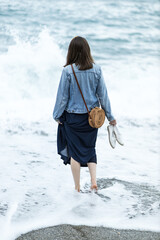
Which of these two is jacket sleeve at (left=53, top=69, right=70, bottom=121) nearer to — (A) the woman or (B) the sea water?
(A) the woman

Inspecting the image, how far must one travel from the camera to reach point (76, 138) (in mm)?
3561

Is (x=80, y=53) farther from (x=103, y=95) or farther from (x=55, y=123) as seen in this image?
(x=55, y=123)

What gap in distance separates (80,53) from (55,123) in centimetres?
364

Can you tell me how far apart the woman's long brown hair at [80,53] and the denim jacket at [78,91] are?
0.16 ft

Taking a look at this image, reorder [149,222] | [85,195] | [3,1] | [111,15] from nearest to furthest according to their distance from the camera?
[149,222] < [85,195] < [3,1] < [111,15]

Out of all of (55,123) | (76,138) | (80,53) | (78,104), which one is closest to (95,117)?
(78,104)

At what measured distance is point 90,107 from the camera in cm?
346

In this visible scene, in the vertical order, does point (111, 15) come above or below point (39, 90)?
above

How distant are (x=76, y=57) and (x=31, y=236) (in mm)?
1546

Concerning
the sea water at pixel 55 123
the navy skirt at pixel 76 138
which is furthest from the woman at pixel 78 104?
the sea water at pixel 55 123

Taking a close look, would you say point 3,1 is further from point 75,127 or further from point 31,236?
point 31,236

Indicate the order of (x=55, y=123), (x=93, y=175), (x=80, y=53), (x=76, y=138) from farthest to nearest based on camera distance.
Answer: (x=55, y=123) → (x=93, y=175) → (x=76, y=138) → (x=80, y=53)

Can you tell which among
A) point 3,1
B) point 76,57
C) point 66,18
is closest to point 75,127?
point 76,57

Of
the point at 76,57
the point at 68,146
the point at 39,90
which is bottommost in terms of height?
the point at 39,90
